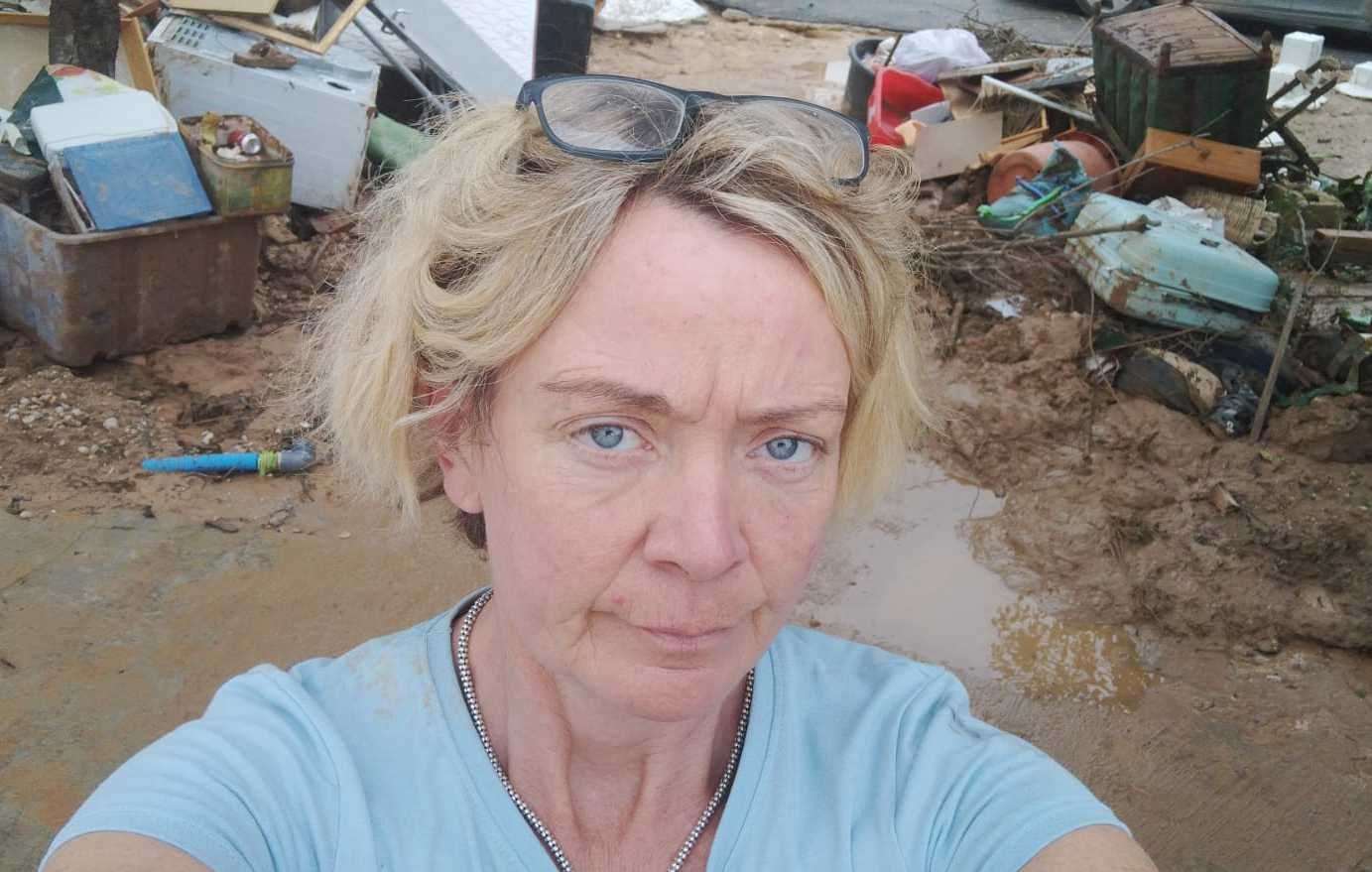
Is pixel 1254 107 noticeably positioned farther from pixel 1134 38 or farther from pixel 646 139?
pixel 646 139

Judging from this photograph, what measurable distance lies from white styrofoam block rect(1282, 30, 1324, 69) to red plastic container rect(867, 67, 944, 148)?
136 inches

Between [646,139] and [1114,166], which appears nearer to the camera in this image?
[646,139]

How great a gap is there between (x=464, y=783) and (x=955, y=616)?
2660 millimetres

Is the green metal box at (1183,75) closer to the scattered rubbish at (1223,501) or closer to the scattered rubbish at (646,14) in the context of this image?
the scattered rubbish at (1223,501)

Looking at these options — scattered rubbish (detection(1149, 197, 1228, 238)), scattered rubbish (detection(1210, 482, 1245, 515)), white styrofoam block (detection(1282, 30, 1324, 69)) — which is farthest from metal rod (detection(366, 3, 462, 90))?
white styrofoam block (detection(1282, 30, 1324, 69))

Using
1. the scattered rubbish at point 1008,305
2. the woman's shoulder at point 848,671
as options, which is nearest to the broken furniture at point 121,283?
the scattered rubbish at point 1008,305

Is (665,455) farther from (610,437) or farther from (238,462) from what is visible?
A: (238,462)

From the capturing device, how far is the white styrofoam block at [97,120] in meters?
4.48

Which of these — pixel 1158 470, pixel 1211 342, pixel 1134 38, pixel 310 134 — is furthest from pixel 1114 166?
pixel 310 134

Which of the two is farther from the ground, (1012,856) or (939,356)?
(1012,856)

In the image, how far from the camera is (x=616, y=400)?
139 centimetres

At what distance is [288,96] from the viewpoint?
5.43m

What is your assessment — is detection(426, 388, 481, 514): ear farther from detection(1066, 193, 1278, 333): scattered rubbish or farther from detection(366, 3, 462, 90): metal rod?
detection(366, 3, 462, 90): metal rod

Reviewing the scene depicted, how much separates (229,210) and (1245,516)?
3934 mm
